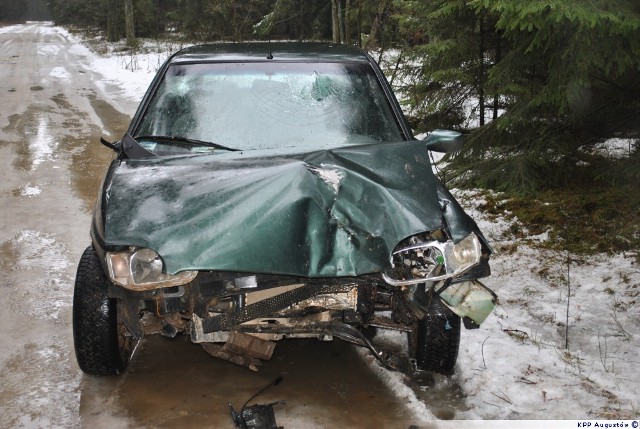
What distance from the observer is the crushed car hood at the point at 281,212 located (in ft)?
10.6

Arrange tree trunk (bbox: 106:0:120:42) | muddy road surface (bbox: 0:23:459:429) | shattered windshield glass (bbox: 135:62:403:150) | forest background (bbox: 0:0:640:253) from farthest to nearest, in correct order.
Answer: tree trunk (bbox: 106:0:120:42) → forest background (bbox: 0:0:640:253) → shattered windshield glass (bbox: 135:62:403:150) → muddy road surface (bbox: 0:23:459:429)

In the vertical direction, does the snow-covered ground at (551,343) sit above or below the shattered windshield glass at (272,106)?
below

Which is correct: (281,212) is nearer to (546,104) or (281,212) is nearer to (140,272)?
(140,272)

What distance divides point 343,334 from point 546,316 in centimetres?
205

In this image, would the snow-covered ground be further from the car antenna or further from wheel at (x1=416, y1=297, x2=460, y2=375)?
the car antenna

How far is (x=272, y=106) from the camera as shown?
4.49 meters

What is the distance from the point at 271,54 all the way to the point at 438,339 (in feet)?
7.72

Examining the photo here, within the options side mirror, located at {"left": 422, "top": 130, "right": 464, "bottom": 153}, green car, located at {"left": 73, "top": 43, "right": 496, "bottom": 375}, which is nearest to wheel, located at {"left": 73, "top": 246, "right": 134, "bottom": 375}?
green car, located at {"left": 73, "top": 43, "right": 496, "bottom": 375}

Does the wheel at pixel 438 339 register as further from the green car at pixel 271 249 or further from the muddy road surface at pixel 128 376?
the muddy road surface at pixel 128 376

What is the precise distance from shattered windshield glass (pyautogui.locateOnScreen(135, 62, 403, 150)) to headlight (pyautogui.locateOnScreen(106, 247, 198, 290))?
1.20 metres

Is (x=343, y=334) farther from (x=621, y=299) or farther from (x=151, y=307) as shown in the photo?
(x=621, y=299)

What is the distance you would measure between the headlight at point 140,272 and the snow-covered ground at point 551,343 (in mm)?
1511

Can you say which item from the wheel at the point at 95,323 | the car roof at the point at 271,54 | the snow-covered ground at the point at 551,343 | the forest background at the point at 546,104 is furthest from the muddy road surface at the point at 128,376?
the forest background at the point at 546,104

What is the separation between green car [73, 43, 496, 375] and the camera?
10.7 feet
